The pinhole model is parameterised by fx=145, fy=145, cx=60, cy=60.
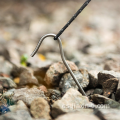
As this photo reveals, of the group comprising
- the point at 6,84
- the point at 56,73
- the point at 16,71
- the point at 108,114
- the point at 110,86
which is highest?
the point at 16,71

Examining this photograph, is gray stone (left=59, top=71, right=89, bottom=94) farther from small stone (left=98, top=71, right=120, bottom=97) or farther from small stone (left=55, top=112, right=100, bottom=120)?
small stone (left=55, top=112, right=100, bottom=120)

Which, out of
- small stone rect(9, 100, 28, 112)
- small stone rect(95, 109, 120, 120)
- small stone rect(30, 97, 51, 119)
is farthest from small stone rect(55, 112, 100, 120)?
small stone rect(9, 100, 28, 112)

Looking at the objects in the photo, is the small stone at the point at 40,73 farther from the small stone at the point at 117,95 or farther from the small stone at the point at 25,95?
the small stone at the point at 117,95

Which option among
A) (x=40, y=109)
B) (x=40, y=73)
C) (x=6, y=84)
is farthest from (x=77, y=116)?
(x=40, y=73)

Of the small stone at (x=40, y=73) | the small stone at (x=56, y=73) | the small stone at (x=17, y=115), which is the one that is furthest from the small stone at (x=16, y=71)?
the small stone at (x=17, y=115)

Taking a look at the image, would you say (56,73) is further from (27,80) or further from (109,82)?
(109,82)

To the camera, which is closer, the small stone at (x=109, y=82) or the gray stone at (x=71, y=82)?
the small stone at (x=109, y=82)
